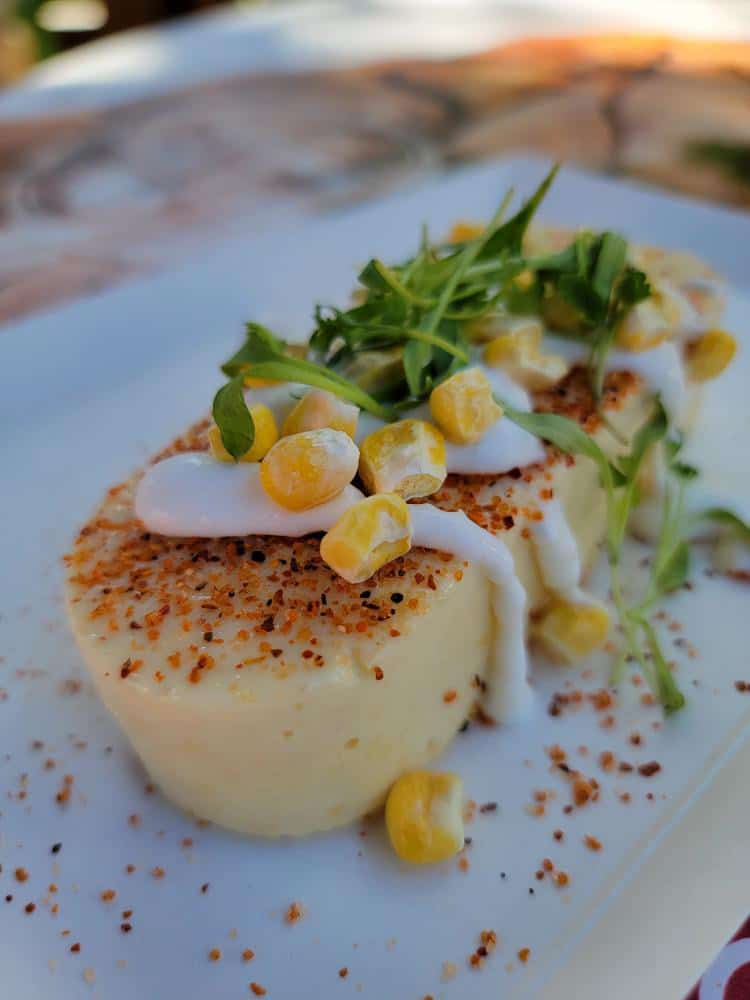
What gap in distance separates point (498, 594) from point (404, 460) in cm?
37

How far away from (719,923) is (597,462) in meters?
0.98

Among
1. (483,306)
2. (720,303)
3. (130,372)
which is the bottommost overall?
(130,372)

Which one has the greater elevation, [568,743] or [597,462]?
[597,462]

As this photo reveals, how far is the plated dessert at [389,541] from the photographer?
1.77m

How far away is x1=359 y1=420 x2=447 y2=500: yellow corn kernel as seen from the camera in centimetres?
188

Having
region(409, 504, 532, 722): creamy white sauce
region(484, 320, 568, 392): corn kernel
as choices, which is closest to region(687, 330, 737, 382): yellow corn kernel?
region(484, 320, 568, 392): corn kernel

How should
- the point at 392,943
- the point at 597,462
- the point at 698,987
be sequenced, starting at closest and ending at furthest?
the point at 698,987
the point at 392,943
the point at 597,462

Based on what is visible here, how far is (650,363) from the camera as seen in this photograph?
7.95ft

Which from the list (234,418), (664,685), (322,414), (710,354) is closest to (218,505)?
(234,418)

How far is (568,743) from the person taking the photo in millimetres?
2105

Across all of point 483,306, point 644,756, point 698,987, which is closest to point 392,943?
point 698,987

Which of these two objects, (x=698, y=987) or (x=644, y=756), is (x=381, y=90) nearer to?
(x=644, y=756)

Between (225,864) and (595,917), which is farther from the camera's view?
(225,864)

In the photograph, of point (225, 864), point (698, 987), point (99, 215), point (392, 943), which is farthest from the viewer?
point (99, 215)
